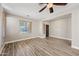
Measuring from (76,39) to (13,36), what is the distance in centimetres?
456

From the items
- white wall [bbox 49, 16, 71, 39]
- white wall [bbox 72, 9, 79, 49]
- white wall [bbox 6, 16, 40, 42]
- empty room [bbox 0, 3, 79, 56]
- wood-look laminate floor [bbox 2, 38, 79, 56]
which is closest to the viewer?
wood-look laminate floor [bbox 2, 38, 79, 56]

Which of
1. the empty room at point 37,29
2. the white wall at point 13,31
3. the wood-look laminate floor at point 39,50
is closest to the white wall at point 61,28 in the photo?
the empty room at point 37,29

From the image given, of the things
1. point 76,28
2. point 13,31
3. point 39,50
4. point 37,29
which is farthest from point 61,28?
point 39,50

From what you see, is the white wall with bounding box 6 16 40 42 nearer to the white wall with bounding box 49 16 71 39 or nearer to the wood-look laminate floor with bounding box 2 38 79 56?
the wood-look laminate floor with bounding box 2 38 79 56

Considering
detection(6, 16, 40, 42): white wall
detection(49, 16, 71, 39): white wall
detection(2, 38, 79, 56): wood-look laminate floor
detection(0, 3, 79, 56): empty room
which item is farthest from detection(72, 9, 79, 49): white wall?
detection(6, 16, 40, 42): white wall

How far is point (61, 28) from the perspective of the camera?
30.2ft

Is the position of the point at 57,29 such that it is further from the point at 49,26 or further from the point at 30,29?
the point at 30,29

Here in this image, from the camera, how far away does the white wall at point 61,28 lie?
320 inches

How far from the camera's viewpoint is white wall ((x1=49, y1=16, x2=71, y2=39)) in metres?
8.12

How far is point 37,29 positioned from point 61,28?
275 centimetres

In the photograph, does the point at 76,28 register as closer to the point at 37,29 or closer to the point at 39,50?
the point at 39,50

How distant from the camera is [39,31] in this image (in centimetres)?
1042

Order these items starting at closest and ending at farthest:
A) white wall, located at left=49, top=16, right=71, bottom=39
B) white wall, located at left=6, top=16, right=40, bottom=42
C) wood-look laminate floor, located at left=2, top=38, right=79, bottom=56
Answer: wood-look laminate floor, located at left=2, top=38, right=79, bottom=56
white wall, located at left=6, top=16, right=40, bottom=42
white wall, located at left=49, top=16, right=71, bottom=39

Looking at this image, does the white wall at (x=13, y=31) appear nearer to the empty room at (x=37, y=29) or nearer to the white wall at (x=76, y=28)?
the empty room at (x=37, y=29)
